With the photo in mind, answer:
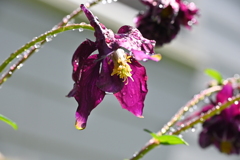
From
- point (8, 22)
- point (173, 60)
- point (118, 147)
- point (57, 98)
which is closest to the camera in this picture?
point (8, 22)

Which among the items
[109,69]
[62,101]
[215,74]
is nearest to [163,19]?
[215,74]

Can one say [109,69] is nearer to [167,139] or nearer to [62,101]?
[167,139]

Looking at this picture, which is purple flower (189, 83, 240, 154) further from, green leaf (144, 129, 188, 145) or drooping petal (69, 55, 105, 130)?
drooping petal (69, 55, 105, 130)

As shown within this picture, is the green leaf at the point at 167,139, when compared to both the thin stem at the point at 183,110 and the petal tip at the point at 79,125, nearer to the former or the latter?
the thin stem at the point at 183,110

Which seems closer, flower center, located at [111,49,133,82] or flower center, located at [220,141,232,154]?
flower center, located at [111,49,133,82]

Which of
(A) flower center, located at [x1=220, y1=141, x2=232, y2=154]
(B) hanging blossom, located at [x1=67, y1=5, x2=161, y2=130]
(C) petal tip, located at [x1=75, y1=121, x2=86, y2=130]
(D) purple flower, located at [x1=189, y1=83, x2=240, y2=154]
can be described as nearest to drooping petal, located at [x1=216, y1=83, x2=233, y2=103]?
(D) purple flower, located at [x1=189, y1=83, x2=240, y2=154]

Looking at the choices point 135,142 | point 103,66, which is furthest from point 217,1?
point 103,66

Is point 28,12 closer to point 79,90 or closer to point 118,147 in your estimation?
point 118,147
